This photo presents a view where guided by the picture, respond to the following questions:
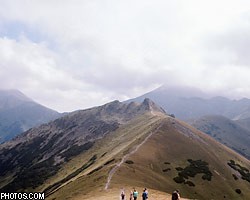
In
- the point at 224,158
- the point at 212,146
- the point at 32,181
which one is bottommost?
the point at 224,158

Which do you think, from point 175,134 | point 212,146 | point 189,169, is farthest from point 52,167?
point 189,169

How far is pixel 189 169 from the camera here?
10362 cm

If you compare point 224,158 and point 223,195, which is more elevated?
point 224,158

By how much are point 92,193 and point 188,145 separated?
234 ft

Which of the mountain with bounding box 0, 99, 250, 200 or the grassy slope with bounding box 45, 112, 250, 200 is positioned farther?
the mountain with bounding box 0, 99, 250, 200

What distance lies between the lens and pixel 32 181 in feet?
564

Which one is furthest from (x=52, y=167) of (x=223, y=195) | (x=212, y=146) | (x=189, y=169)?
(x=223, y=195)

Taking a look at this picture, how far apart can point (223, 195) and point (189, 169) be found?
1467 centimetres

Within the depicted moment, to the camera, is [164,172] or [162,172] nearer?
[162,172]

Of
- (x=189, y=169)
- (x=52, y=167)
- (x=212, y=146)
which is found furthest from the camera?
(x=52, y=167)

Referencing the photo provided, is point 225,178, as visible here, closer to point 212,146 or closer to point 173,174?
point 173,174

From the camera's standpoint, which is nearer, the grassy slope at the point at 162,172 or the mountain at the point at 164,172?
the grassy slope at the point at 162,172

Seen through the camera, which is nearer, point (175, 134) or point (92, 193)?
point (92, 193)

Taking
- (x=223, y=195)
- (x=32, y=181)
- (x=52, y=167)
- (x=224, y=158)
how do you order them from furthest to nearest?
1. (x=52, y=167)
2. (x=32, y=181)
3. (x=224, y=158)
4. (x=223, y=195)
